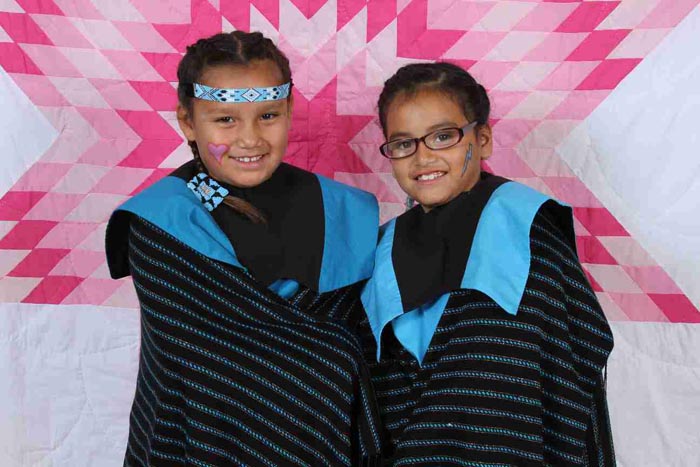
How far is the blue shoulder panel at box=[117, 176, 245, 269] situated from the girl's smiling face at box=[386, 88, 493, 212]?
362 mm

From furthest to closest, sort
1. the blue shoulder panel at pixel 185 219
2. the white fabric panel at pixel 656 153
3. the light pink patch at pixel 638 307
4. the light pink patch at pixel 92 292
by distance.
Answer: the light pink patch at pixel 92 292 → the light pink patch at pixel 638 307 → the white fabric panel at pixel 656 153 → the blue shoulder panel at pixel 185 219

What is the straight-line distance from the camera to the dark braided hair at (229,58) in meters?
1.63

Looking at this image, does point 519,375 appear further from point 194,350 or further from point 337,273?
point 194,350

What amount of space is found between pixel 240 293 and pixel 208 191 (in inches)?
8.4

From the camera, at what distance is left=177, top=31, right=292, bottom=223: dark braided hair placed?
5.35 ft

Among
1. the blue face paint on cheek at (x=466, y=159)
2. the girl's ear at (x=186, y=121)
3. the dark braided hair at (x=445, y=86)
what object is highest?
the dark braided hair at (x=445, y=86)

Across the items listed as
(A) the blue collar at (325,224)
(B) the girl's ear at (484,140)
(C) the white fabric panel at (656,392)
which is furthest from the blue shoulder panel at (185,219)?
(C) the white fabric panel at (656,392)

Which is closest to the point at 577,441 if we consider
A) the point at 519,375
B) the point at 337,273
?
the point at 519,375

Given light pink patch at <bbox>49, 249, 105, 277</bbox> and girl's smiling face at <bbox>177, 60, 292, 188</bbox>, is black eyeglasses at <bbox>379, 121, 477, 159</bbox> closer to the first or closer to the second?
girl's smiling face at <bbox>177, 60, 292, 188</bbox>

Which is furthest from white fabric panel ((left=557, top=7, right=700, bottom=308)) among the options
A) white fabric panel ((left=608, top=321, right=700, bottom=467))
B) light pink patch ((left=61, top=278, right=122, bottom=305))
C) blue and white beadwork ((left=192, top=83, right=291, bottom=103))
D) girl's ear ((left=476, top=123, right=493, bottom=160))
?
light pink patch ((left=61, top=278, right=122, bottom=305))

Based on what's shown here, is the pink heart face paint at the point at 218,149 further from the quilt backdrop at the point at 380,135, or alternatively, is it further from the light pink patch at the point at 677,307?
the light pink patch at the point at 677,307

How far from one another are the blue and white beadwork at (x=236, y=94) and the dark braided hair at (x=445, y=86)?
23cm

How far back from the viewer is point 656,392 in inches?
82.5

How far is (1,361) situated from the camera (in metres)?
2.18
